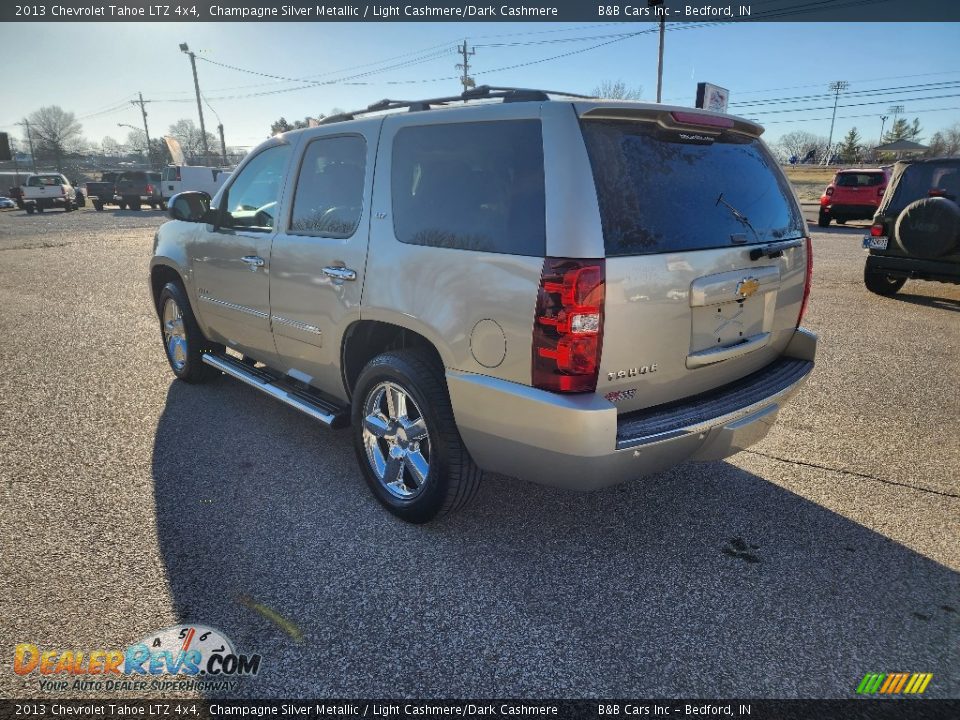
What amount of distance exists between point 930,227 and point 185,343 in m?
8.43

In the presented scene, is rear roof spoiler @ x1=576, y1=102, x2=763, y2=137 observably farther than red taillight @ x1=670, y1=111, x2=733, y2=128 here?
No

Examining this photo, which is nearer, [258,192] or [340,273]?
[340,273]

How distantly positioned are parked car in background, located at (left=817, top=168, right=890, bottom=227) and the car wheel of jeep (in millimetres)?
12246

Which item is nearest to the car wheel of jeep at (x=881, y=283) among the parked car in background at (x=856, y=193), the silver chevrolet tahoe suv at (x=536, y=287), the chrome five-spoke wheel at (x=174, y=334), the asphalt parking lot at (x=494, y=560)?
the asphalt parking lot at (x=494, y=560)

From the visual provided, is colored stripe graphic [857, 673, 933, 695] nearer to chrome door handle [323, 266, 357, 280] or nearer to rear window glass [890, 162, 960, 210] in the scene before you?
chrome door handle [323, 266, 357, 280]

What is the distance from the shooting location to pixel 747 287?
2738 millimetres

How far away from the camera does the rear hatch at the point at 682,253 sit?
2.37 metres

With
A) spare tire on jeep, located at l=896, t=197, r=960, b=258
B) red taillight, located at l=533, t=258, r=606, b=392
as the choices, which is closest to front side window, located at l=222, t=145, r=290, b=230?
red taillight, located at l=533, t=258, r=606, b=392

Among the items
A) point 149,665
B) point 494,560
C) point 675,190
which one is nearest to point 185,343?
point 149,665

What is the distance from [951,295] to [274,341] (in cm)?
974

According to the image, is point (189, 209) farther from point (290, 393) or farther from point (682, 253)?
point (682, 253)

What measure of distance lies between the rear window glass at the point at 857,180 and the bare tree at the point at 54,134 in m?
82.4

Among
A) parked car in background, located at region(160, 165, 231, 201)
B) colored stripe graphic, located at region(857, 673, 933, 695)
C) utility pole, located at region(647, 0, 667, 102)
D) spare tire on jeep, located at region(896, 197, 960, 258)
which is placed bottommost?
colored stripe graphic, located at region(857, 673, 933, 695)

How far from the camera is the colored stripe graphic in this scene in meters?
2.09
